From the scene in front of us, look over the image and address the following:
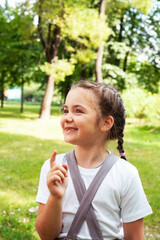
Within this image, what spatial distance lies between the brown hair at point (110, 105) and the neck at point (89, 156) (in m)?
0.17

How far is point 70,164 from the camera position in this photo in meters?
1.90

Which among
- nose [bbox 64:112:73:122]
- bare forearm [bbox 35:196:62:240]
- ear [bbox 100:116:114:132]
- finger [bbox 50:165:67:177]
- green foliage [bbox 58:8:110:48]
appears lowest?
bare forearm [bbox 35:196:62:240]

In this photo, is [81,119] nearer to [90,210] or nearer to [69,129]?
[69,129]

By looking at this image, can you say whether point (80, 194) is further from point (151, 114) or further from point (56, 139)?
point (151, 114)

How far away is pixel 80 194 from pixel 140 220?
0.43 meters

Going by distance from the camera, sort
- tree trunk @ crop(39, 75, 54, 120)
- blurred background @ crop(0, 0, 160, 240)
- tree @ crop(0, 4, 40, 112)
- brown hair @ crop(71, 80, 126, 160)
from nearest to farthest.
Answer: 1. brown hair @ crop(71, 80, 126, 160)
2. blurred background @ crop(0, 0, 160, 240)
3. tree trunk @ crop(39, 75, 54, 120)
4. tree @ crop(0, 4, 40, 112)

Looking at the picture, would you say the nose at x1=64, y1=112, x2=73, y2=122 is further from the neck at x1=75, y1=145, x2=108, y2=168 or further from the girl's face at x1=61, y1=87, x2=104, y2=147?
the neck at x1=75, y1=145, x2=108, y2=168

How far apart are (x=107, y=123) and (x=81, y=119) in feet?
0.76

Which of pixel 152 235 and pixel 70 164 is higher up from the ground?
pixel 70 164

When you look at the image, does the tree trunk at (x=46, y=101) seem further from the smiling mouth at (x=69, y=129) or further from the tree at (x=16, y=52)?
the smiling mouth at (x=69, y=129)

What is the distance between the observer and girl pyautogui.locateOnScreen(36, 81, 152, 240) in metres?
1.72

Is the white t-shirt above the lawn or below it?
above

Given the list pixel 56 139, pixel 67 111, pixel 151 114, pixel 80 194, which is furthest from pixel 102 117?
pixel 151 114

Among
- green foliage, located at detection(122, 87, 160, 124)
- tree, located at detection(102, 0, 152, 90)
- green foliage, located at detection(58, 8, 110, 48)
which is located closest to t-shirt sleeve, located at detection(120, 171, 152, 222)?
green foliage, located at detection(122, 87, 160, 124)
